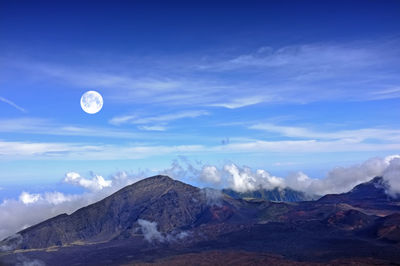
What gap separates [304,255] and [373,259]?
31.8 metres

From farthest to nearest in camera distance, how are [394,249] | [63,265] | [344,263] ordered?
[63,265] < [394,249] < [344,263]

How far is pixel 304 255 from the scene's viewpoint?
171 metres

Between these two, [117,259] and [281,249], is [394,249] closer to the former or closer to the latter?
[281,249]

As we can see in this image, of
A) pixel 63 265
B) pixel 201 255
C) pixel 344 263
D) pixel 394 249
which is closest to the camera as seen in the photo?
pixel 344 263

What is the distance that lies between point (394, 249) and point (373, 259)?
2821cm

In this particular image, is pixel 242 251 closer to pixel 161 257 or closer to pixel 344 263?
pixel 161 257

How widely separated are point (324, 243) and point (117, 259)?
11270 cm

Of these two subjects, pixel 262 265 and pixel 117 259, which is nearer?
pixel 262 265

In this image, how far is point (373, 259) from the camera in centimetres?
14938

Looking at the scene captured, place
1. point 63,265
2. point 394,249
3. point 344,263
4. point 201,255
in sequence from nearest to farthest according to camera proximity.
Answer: point 344,263 < point 394,249 < point 201,255 < point 63,265

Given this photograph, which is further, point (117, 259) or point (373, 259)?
point (117, 259)

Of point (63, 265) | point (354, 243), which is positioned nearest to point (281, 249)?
point (354, 243)

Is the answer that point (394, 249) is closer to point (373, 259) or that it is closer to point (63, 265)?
point (373, 259)

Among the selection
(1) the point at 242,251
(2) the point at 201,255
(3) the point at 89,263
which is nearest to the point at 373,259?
(1) the point at 242,251
